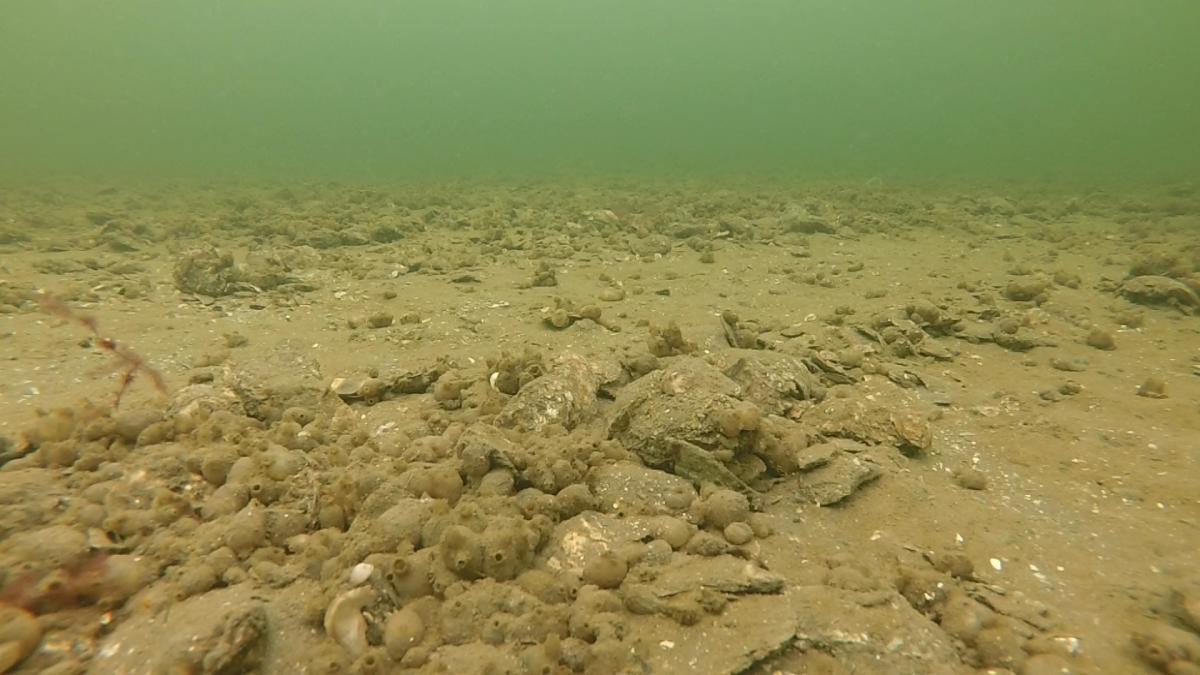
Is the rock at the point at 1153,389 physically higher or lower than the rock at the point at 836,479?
higher

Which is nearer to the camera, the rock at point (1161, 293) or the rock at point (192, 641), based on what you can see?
the rock at point (192, 641)

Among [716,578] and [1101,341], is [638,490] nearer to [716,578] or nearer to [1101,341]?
[716,578]

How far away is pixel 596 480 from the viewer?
3.49 m

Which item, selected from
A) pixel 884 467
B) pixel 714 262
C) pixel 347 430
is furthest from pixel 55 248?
pixel 884 467

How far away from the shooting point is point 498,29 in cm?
19462

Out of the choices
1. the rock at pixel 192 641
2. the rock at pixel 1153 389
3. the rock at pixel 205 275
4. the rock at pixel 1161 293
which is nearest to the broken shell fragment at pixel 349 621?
the rock at pixel 192 641

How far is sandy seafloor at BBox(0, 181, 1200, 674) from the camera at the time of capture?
2.47 meters

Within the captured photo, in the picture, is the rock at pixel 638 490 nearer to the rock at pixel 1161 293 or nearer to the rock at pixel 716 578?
the rock at pixel 716 578

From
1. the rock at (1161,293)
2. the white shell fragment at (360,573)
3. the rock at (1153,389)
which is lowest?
the white shell fragment at (360,573)

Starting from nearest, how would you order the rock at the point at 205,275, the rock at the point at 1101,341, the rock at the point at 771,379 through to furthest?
the rock at the point at 771,379 < the rock at the point at 1101,341 < the rock at the point at 205,275

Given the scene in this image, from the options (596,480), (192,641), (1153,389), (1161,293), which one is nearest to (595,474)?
(596,480)

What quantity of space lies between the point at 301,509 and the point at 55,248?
10493 mm

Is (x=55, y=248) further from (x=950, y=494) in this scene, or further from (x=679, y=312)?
(x=950, y=494)

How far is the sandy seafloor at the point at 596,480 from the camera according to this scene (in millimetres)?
2467
